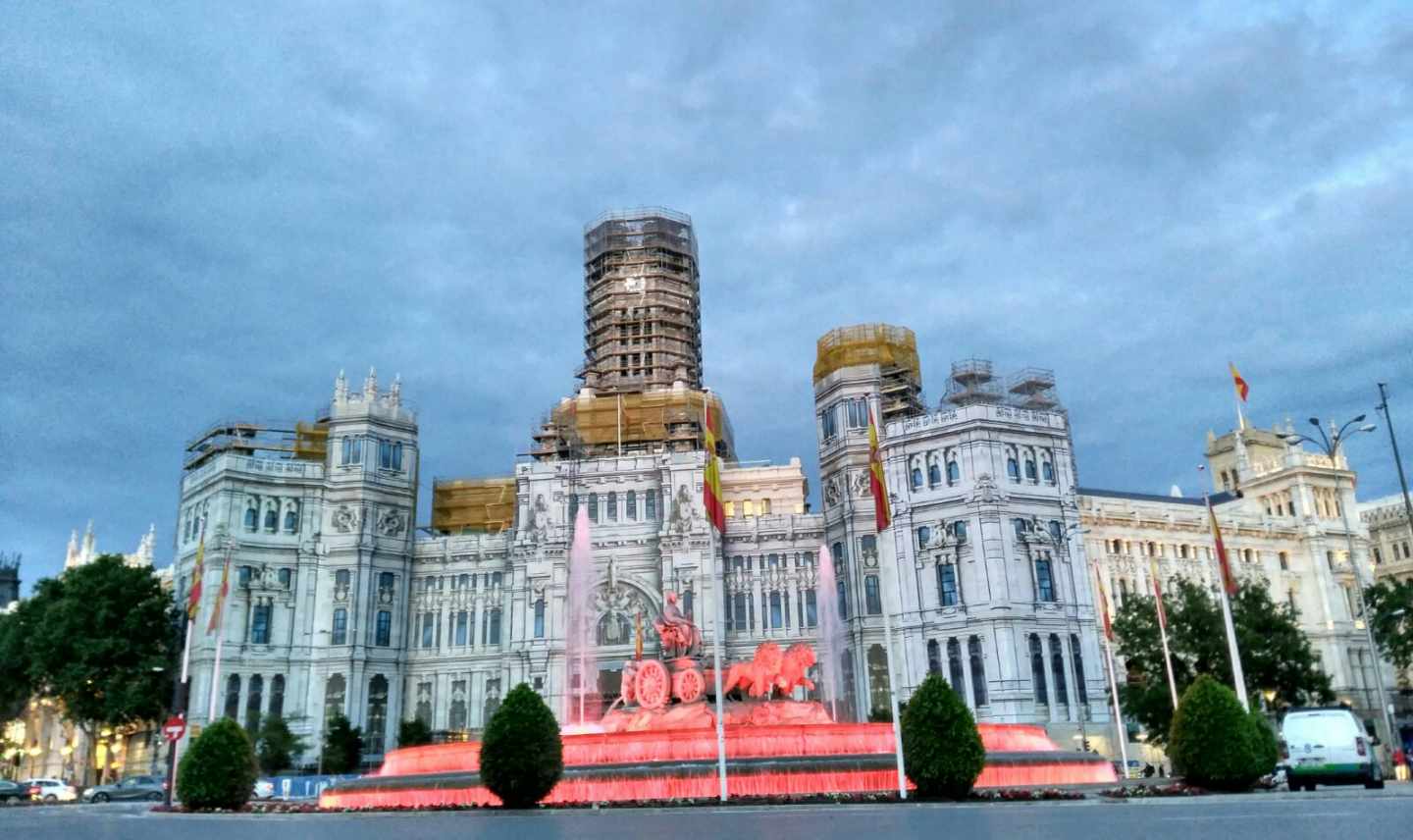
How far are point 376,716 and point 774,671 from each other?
43.3 metres

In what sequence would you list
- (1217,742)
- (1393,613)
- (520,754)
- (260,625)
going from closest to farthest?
(520,754) < (1217,742) < (1393,613) < (260,625)

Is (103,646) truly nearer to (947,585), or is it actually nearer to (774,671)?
(774,671)

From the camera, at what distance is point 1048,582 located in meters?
65.9

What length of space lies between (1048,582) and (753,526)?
20.9 m

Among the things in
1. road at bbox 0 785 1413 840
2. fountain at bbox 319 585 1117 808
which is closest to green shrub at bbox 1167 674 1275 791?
road at bbox 0 785 1413 840

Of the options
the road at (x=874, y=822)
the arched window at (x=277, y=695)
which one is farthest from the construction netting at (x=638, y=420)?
the road at (x=874, y=822)

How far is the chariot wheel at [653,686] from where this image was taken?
137 ft

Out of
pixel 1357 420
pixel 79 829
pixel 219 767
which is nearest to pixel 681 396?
pixel 1357 420

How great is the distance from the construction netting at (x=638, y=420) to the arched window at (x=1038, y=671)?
31882mm

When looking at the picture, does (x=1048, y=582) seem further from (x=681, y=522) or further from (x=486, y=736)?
(x=486, y=736)

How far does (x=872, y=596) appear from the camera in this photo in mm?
71250

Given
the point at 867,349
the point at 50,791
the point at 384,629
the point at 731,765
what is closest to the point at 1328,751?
the point at 731,765

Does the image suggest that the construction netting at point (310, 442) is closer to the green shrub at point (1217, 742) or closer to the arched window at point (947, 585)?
Result: the arched window at point (947, 585)

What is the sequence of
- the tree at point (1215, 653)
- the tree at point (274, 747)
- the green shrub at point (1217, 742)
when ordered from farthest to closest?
the tree at point (274, 747), the tree at point (1215, 653), the green shrub at point (1217, 742)
